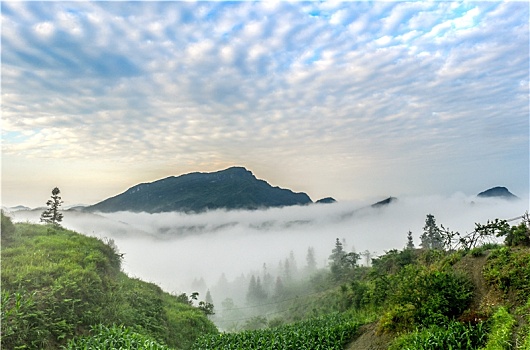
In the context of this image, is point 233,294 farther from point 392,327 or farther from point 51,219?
point 392,327

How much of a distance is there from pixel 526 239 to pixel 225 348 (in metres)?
13.8

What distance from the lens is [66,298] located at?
13008 mm

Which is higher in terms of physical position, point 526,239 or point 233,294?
point 526,239

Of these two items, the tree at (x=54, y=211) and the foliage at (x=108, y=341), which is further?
the tree at (x=54, y=211)

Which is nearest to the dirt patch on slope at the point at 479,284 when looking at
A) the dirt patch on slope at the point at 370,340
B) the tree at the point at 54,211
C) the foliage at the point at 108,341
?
the dirt patch on slope at the point at 370,340

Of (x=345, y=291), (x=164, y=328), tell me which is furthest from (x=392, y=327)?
(x=345, y=291)

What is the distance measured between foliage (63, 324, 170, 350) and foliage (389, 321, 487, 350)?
8.49 m

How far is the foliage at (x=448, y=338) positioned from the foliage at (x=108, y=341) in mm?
8492

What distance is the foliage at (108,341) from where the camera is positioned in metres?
11.0

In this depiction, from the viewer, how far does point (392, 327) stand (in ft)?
39.0

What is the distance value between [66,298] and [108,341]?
2.95 meters

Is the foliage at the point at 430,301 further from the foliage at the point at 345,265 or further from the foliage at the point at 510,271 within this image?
the foliage at the point at 345,265

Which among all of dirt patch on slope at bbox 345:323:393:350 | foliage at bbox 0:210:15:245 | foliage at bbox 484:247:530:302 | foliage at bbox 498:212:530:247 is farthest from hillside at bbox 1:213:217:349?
foliage at bbox 498:212:530:247

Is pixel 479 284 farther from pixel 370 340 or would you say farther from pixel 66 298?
pixel 66 298
